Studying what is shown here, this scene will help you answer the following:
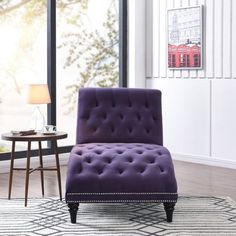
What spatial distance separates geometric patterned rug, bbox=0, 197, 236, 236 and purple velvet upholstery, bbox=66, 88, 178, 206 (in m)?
0.19

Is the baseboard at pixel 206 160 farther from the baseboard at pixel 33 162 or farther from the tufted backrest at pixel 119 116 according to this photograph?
the tufted backrest at pixel 119 116

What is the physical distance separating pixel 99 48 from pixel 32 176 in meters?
2.30

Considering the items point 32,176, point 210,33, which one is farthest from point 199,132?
point 32,176

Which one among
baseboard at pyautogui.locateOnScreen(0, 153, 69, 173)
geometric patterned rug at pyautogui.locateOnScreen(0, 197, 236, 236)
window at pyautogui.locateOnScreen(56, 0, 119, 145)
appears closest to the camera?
geometric patterned rug at pyautogui.locateOnScreen(0, 197, 236, 236)

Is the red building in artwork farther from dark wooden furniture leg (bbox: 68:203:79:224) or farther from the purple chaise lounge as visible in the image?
dark wooden furniture leg (bbox: 68:203:79:224)

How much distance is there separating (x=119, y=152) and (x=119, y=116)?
59 centimetres

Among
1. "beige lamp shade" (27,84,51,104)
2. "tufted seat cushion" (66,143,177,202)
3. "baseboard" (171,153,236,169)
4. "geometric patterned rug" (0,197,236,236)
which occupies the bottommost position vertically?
"geometric patterned rug" (0,197,236,236)

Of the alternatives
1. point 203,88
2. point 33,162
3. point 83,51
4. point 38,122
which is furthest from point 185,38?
point 38,122

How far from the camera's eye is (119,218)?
4426 millimetres

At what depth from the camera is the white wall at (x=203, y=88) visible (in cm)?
664

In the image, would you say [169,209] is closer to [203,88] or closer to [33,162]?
[33,162]

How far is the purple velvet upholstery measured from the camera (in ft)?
14.1

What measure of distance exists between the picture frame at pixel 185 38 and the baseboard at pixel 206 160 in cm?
108

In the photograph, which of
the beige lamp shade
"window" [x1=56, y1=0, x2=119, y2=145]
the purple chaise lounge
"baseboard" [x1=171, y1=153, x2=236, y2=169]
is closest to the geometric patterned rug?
the purple chaise lounge
